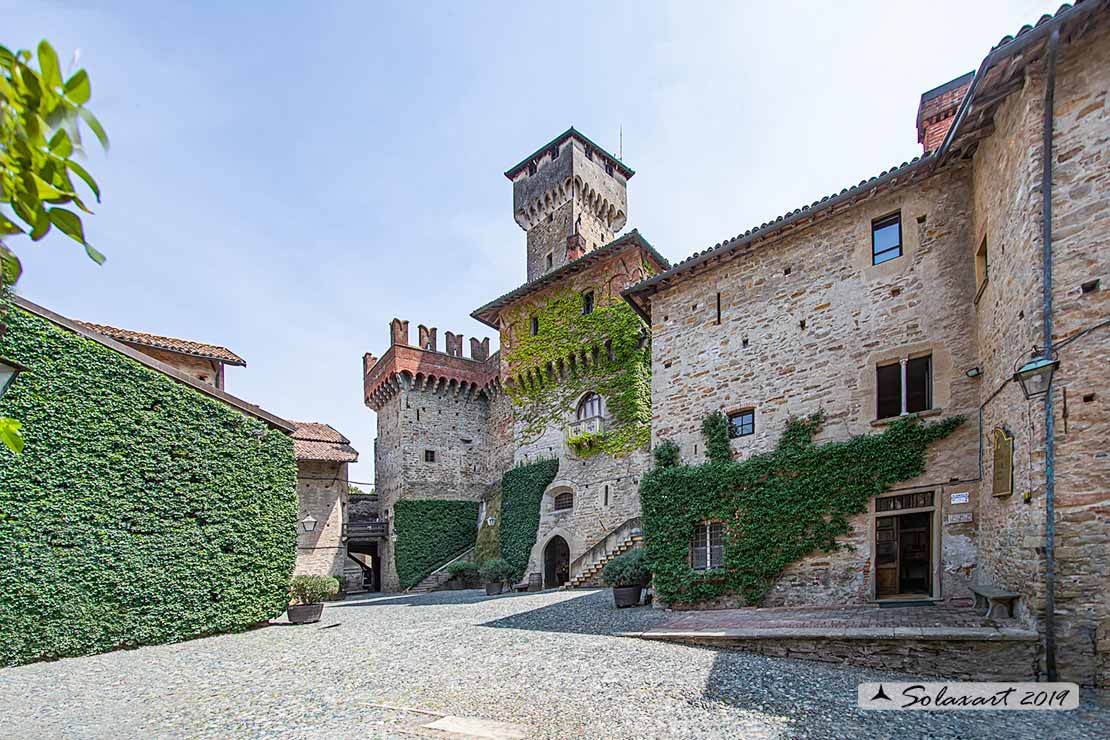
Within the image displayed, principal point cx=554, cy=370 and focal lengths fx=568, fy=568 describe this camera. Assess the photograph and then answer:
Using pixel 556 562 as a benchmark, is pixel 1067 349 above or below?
above

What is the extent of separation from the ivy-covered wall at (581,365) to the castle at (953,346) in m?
0.78

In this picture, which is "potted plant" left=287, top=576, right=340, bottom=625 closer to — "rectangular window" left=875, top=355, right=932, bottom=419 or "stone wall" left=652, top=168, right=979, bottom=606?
"stone wall" left=652, top=168, right=979, bottom=606

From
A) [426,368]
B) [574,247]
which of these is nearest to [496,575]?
[426,368]

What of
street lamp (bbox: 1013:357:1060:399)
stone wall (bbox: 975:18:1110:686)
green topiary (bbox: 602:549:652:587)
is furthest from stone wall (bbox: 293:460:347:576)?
street lamp (bbox: 1013:357:1060:399)

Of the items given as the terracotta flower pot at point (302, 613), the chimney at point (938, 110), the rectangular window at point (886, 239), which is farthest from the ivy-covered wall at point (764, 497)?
the terracotta flower pot at point (302, 613)

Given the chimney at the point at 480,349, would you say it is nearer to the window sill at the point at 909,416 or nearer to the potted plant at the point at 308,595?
the potted plant at the point at 308,595

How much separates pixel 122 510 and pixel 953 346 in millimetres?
15876

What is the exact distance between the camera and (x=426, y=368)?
29.7 metres

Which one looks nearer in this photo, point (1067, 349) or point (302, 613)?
point (1067, 349)

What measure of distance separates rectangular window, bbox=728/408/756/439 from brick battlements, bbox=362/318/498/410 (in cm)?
1938

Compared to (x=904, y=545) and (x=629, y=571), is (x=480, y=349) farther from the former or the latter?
(x=904, y=545)

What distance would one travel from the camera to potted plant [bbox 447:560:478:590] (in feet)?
84.1

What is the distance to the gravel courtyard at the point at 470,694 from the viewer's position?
561 cm

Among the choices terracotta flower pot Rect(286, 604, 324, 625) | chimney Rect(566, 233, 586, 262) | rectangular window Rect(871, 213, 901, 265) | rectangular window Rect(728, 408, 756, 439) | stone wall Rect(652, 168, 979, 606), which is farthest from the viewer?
chimney Rect(566, 233, 586, 262)
